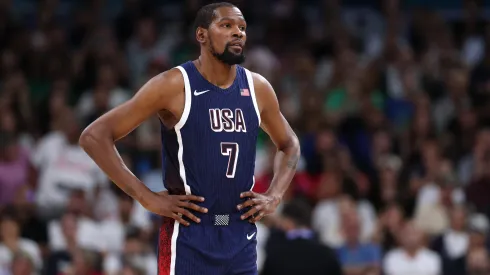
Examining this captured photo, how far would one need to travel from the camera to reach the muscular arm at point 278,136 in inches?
240

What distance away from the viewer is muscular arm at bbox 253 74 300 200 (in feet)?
20.0

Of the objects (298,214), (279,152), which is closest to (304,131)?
(298,214)

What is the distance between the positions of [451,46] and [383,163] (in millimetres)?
3165

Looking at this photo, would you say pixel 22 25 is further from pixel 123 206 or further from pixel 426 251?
pixel 426 251

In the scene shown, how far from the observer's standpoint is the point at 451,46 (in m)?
15.0

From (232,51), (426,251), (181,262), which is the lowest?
(426,251)

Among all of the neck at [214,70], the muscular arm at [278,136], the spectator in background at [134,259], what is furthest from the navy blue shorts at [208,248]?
the spectator in background at [134,259]

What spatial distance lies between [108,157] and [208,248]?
0.74 meters

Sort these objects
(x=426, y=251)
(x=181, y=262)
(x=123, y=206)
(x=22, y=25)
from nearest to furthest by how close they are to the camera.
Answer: (x=181, y=262), (x=426, y=251), (x=123, y=206), (x=22, y=25)

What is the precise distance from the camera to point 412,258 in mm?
11141

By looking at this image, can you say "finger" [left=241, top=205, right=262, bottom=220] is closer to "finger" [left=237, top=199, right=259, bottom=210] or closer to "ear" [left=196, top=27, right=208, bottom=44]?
"finger" [left=237, top=199, right=259, bottom=210]

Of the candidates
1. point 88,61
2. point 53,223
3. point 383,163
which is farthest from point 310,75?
point 53,223

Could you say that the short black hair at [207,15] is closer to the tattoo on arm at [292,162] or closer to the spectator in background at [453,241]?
the tattoo on arm at [292,162]

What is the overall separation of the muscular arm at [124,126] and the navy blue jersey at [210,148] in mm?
143
